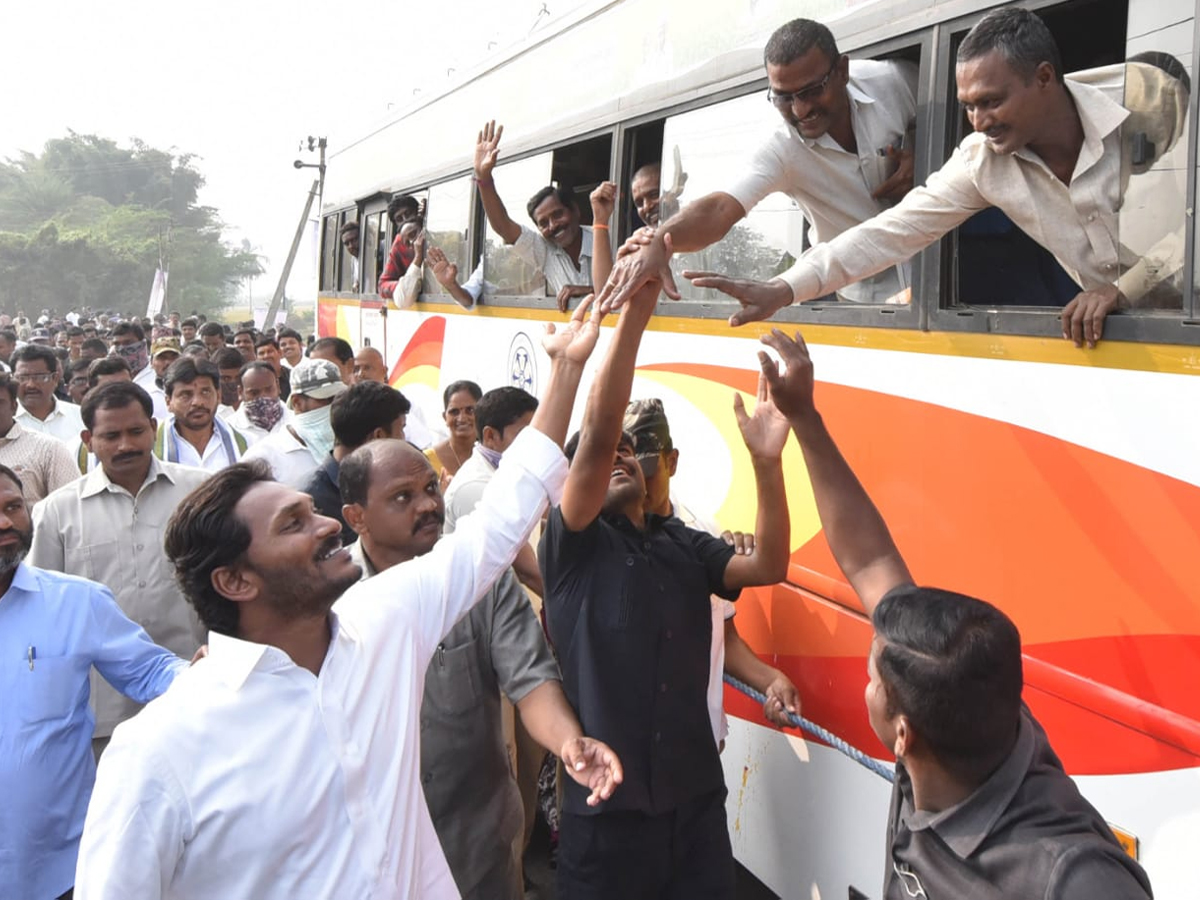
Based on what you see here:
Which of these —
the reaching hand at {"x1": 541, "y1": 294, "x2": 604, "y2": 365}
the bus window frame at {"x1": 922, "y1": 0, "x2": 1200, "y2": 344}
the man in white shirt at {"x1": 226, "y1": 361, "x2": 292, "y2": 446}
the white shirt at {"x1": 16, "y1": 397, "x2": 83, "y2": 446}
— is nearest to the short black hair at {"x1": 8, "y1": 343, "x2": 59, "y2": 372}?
the white shirt at {"x1": 16, "y1": 397, "x2": 83, "y2": 446}

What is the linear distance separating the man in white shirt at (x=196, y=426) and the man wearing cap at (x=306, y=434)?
16.4 inches

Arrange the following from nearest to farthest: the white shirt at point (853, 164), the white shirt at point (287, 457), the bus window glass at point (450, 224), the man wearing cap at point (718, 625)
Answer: the white shirt at point (853, 164)
the man wearing cap at point (718, 625)
the white shirt at point (287, 457)
the bus window glass at point (450, 224)

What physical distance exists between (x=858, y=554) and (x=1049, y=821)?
845 mm

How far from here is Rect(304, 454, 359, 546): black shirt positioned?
4.06 m

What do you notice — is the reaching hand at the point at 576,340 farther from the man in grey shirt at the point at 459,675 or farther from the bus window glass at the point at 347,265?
the bus window glass at the point at 347,265

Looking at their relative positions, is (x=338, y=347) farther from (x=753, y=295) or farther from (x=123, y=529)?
(x=753, y=295)

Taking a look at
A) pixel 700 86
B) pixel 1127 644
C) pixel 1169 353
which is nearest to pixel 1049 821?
pixel 1127 644

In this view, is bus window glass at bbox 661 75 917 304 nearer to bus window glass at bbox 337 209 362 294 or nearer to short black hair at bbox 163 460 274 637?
short black hair at bbox 163 460 274 637

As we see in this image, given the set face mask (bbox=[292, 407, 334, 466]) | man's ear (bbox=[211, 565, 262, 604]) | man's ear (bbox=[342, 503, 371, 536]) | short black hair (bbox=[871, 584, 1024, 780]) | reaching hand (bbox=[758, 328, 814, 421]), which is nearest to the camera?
short black hair (bbox=[871, 584, 1024, 780])

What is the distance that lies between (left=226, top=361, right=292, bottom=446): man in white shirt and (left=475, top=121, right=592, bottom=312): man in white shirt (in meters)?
1.70

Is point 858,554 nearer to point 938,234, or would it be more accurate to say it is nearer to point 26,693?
point 938,234

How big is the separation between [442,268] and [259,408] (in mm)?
1378

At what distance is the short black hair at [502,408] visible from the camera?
4.35m

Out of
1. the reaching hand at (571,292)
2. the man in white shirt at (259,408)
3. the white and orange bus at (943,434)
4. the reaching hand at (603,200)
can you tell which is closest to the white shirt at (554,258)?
the reaching hand at (571,292)
